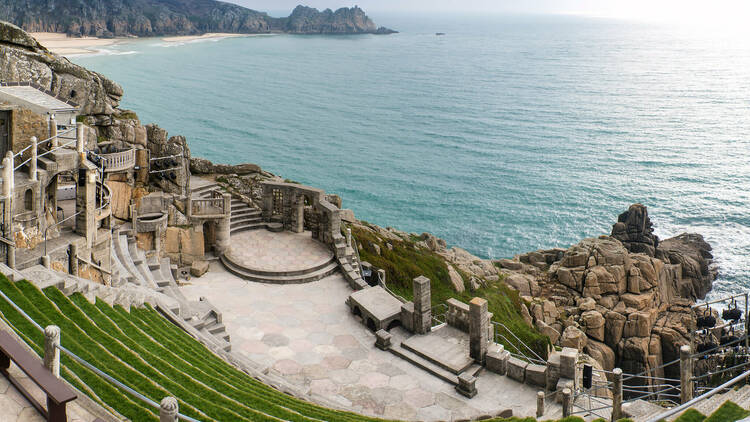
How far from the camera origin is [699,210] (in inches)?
Result: 3324

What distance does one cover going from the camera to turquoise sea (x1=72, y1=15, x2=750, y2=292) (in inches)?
3248

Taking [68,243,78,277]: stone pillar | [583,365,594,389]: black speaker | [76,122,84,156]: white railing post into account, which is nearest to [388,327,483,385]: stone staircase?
[583,365,594,389]: black speaker

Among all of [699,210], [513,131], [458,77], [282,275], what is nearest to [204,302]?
[282,275]

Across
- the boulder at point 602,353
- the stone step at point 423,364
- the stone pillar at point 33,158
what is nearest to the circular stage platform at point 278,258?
the stone step at point 423,364

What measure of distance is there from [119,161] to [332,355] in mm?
21216

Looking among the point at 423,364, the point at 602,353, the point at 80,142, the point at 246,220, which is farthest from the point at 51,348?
the point at 602,353

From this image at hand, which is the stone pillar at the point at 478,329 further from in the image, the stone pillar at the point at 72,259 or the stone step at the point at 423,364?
the stone pillar at the point at 72,259

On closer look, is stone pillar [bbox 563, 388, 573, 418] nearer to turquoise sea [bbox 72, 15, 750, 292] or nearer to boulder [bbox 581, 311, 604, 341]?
boulder [bbox 581, 311, 604, 341]

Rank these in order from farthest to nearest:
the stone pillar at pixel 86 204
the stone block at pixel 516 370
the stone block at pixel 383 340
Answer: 1. the stone block at pixel 383 340
2. the stone pillar at pixel 86 204
3. the stone block at pixel 516 370

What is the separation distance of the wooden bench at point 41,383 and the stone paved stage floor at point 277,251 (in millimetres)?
22152

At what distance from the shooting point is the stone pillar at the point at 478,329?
26703 millimetres

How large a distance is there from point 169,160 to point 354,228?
15.0m

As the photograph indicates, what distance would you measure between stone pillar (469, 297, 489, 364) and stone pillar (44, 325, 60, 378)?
1761 centimetres

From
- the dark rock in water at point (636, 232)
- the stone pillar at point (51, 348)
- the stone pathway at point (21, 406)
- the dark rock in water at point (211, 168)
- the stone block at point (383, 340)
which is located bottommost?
the dark rock in water at point (636, 232)
